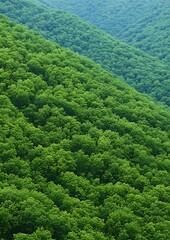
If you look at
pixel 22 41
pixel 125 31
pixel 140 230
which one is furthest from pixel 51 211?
pixel 125 31

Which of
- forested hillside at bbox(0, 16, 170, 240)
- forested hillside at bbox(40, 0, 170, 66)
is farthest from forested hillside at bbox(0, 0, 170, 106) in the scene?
forested hillside at bbox(0, 16, 170, 240)

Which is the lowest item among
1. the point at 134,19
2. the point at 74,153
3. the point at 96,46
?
the point at 74,153

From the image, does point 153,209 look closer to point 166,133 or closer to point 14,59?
point 166,133

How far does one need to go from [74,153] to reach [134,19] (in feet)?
253

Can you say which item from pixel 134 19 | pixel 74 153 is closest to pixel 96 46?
pixel 134 19

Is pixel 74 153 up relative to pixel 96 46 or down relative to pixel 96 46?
down

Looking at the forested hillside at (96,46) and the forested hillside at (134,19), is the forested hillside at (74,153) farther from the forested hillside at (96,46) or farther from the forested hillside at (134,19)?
the forested hillside at (134,19)

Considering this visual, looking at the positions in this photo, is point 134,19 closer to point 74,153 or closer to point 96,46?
point 96,46

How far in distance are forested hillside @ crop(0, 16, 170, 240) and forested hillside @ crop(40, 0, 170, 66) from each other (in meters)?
37.5

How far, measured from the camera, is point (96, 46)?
77.6m

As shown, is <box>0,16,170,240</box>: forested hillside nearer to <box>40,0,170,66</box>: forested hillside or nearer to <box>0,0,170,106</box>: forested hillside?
<box>0,0,170,106</box>: forested hillside

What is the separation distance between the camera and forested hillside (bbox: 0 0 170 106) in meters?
69.9

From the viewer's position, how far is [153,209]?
109 feet

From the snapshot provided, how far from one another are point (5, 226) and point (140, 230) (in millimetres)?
10132
